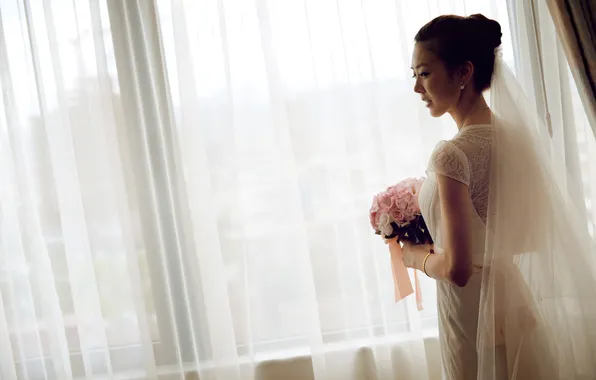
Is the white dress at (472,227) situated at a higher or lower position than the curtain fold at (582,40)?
lower

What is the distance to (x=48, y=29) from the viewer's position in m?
2.73

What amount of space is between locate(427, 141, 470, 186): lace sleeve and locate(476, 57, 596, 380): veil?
10cm

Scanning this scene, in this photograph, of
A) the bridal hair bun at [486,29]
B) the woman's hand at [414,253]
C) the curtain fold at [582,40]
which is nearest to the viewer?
the bridal hair bun at [486,29]

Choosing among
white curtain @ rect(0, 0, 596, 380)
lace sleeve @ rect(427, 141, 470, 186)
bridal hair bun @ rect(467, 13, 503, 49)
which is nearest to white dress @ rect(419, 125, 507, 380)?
lace sleeve @ rect(427, 141, 470, 186)

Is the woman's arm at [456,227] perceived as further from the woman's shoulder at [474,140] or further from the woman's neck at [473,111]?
the woman's neck at [473,111]

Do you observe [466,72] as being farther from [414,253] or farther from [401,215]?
[414,253]

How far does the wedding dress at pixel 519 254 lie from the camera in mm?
1819

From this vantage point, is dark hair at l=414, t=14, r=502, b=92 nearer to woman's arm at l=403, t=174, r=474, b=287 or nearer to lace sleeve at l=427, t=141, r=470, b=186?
lace sleeve at l=427, t=141, r=470, b=186

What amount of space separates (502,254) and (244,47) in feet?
4.84

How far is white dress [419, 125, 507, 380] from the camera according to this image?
1.78 metres

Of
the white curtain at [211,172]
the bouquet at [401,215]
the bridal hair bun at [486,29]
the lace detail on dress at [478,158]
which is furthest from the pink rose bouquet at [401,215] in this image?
the white curtain at [211,172]

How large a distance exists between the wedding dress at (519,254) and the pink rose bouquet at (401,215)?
4.4 inches

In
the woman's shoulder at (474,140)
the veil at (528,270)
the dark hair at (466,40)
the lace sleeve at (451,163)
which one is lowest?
the veil at (528,270)

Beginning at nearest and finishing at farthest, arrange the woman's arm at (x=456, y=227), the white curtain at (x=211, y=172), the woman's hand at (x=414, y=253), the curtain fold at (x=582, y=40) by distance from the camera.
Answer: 1. the woman's arm at (x=456, y=227)
2. the woman's hand at (x=414, y=253)
3. the curtain fold at (x=582, y=40)
4. the white curtain at (x=211, y=172)
